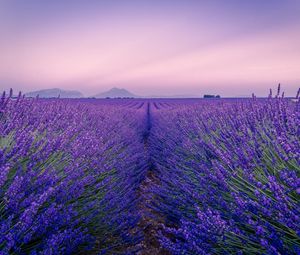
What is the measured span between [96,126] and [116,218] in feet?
7.37

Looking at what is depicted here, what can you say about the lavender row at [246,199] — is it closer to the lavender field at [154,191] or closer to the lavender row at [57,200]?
the lavender field at [154,191]

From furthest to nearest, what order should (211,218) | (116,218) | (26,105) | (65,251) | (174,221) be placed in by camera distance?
(26,105) → (174,221) → (116,218) → (65,251) → (211,218)

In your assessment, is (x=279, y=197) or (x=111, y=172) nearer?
(x=279, y=197)

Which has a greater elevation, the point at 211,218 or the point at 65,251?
the point at 211,218

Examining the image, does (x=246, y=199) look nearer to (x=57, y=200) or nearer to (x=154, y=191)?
(x=57, y=200)

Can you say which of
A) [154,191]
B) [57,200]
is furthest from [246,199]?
[154,191]

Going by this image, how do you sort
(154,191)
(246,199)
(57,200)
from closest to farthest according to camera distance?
(246,199) < (57,200) < (154,191)

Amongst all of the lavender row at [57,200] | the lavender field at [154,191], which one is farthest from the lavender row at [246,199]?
the lavender row at [57,200]

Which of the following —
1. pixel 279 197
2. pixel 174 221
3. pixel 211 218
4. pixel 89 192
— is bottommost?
pixel 174 221

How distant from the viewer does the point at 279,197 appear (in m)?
1.21

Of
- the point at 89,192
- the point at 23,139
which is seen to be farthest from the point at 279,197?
the point at 23,139

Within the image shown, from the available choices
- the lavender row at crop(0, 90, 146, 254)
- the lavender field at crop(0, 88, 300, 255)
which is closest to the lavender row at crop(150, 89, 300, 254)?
the lavender field at crop(0, 88, 300, 255)

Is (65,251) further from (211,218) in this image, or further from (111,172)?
(111,172)

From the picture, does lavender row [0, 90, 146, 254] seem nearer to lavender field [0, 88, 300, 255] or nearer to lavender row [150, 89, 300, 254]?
lavender field [0, 88, 300, 255]
